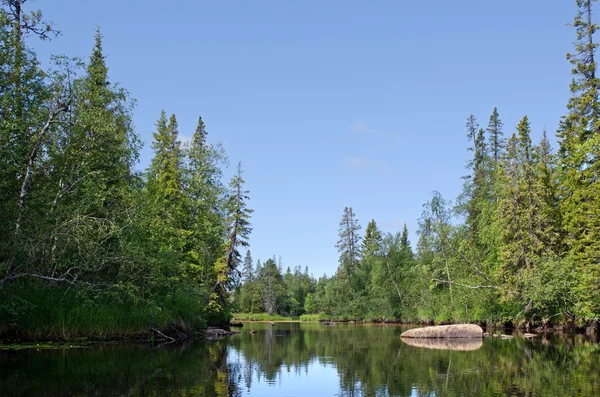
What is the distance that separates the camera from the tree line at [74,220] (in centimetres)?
1964

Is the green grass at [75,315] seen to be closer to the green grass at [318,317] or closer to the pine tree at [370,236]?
the green grass at [318,317]

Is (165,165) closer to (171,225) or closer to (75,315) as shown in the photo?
(171,225)

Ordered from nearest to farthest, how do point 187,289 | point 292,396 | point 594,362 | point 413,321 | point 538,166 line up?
point 292,396 < point 594,362 < point 187,289 < point 538,166 < point 413,321

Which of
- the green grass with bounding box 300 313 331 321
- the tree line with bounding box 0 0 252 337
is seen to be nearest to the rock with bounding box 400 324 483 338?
the tree line with bounding box 0 0 252 337

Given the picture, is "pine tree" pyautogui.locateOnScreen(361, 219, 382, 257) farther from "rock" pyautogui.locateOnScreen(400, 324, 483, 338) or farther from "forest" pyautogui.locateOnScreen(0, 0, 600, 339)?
"rock" pyautogui.locateOnScreen(400, 324, 483, 338)

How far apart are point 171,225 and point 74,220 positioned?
14.2 m

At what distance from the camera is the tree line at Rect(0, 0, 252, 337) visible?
19641mm

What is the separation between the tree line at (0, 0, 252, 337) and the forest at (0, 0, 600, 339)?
10cm

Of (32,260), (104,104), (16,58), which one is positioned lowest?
(32,260)

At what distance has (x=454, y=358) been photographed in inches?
757

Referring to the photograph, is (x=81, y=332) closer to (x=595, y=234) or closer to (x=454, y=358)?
(x=454, y=358)

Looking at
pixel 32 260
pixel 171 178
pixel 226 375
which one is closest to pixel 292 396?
pixel 226 375

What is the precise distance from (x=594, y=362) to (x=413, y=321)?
46190 millimetres

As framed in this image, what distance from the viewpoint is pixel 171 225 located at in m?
34.4
